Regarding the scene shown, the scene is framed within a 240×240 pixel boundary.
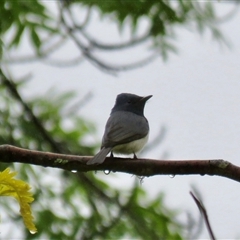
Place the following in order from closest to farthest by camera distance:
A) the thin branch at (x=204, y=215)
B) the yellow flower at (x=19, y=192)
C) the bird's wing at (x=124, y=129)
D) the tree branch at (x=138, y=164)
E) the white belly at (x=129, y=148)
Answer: the thin branch at (x=204, y=215), the yellow flower at (x=19, y=192), the tree branch at (x=138, y=164), the bird's wing at (x=124, y=129), the white belly at (x=129, y=148)

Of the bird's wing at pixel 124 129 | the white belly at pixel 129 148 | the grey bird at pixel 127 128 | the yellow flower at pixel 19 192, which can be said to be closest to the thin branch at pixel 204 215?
the yellow flower at pixel 19 192

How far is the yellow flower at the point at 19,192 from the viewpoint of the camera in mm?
2070

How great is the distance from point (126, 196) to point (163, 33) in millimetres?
1714

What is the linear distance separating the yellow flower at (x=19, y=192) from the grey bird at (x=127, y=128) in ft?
8.79

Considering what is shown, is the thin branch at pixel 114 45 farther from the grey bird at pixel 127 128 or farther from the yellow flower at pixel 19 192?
the yellow flower at pixel 19 192

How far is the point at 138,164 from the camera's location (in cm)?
267

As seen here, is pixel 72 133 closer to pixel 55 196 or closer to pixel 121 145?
pixel 55 196

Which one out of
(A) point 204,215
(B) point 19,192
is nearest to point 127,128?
(B) point 19,192

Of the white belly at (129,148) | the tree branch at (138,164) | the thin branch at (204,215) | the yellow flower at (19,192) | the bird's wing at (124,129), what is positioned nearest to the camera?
the thin branch at (204,215)

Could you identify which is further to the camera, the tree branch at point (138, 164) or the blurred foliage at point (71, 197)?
the blurred foliage at point (71, 197)

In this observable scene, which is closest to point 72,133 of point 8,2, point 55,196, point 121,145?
point 55,196

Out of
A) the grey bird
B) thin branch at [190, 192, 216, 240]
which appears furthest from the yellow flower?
the grey bird

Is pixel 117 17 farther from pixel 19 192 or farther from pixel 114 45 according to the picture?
pixel 19 192

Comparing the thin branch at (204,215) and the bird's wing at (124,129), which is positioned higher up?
the thin branch at (204,215)
